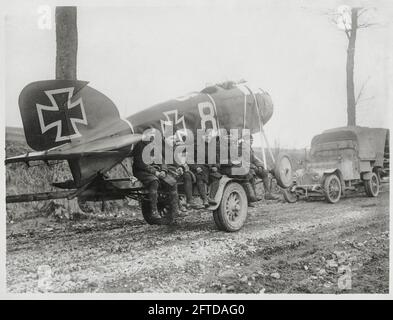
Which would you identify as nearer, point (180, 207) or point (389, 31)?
point (389, 31)

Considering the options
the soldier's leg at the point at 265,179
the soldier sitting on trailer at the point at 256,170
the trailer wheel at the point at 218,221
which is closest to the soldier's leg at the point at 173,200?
the trailer wheel at the point at 218,221

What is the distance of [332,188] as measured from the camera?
36.2ft

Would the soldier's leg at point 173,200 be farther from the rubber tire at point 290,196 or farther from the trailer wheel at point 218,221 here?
the rubber tire at point 290,196

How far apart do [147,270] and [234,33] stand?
11.9ft

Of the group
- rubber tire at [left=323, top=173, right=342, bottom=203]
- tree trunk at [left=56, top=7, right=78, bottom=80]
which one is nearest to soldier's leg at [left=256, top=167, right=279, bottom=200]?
tree trunk at [left=56, top=7, right=78, bottom=80]

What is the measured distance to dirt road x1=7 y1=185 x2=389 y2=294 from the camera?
5281mm

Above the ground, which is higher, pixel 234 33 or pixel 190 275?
pixel 234 33

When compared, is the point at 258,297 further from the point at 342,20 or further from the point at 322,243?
the point at 342,20

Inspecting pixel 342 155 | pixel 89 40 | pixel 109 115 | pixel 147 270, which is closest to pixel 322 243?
pixel 147 270

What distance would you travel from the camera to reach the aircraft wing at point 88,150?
5.21 metres

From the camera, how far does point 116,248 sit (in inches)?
235

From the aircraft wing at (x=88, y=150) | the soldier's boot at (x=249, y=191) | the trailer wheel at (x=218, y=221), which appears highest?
the aircraft wing at (x=88, y=150)

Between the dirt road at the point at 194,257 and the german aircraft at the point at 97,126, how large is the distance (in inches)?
26.3

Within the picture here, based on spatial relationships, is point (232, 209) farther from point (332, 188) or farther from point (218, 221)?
point (332, 188)
